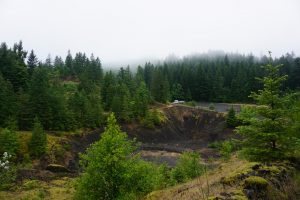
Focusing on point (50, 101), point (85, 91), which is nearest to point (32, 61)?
point (85, 91)

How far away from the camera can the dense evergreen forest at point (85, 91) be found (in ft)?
217

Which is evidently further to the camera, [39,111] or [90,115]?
[90,115]

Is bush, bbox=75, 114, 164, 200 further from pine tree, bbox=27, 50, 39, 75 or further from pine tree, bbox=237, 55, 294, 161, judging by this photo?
pine tree, bbox=27, 50, 39, 75

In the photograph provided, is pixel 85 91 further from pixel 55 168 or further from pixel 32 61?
pixel 55 168

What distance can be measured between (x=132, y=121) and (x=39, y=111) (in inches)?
Answer: 1021

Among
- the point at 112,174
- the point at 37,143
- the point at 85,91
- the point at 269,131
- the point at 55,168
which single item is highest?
the point at 85,91

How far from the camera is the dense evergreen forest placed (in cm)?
6625

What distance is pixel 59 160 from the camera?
59938mm

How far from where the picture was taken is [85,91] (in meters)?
92.2

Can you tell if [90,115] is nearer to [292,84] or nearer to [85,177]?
[85,177]

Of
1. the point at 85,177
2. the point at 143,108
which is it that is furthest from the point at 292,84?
the point at 85,177

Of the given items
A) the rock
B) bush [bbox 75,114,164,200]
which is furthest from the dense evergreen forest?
bush [bbox 75,114,164,200]

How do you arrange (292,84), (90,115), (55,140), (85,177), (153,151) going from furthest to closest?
(292,84) → (90,115) → (153,151) → (55,140) → (85,177)

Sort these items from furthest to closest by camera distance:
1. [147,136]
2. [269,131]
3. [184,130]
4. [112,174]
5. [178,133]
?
[184,130] → [178,133] → [147,136] → [112,174] → [269,131]
